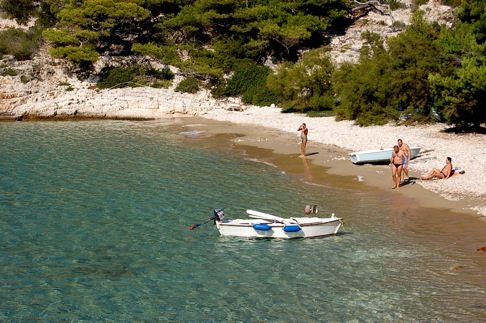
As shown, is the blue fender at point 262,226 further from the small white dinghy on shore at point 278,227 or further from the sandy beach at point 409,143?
the sandy beach at point 409,143

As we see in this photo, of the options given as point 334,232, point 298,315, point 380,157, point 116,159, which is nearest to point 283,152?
point 380,157

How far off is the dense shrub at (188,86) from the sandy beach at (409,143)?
1128 cm

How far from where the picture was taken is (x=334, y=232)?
18078 millimetres

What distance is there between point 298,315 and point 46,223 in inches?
443

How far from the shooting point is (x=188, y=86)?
187 ft

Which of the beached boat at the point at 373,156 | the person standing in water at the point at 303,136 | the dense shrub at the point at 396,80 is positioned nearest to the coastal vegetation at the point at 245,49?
the dense shrub at the point at 396,80

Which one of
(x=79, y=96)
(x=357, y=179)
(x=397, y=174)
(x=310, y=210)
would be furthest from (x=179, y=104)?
(x=310, y=210)

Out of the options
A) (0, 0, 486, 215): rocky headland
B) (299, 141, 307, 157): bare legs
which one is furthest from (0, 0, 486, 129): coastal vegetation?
(299, 141, 307, 157): bare legs

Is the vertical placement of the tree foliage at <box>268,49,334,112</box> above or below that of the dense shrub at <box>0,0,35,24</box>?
below

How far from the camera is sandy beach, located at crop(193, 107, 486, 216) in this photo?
22.1 metres

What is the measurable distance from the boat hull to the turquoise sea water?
0.28 meters

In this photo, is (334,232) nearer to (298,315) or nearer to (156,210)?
(298,315)

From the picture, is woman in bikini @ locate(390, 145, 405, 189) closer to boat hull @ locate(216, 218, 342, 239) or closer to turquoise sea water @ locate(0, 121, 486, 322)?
turquoise sea water @ locate(0, 121, 486, 322)

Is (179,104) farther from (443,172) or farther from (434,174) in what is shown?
(443,172)
